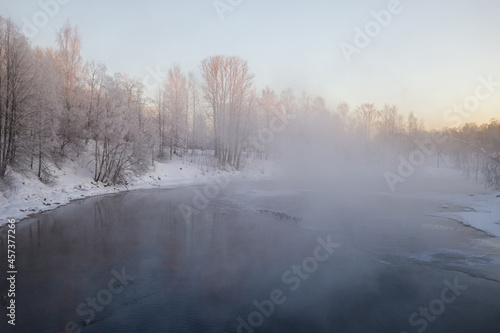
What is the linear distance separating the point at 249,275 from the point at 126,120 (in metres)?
23.5

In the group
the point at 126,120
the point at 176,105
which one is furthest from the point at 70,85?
the point at 176,105

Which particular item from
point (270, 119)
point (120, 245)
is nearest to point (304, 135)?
point (270, 119)

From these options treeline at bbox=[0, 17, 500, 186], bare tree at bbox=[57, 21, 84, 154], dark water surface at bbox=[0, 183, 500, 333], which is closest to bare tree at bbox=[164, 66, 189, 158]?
treeline at bbox=[0, 17, 500, 186]

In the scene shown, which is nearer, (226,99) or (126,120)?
(126,120)

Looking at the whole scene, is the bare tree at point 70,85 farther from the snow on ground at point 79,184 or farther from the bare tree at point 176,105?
the bare tree at point 176,105

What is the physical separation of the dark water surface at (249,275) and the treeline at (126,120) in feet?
12.8

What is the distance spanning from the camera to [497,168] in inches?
728

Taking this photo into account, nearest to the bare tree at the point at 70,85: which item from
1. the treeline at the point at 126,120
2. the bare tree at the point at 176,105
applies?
the treeline at the point at 126,120

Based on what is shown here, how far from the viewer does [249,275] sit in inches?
355

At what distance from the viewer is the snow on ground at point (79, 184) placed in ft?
53.6

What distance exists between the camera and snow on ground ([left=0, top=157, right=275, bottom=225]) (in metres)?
16.3

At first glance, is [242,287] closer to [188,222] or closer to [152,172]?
[188,222]

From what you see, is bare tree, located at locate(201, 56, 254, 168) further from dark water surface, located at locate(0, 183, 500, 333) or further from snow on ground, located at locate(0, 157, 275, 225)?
dark water surface, located at locate(0, 183, 500, 333)

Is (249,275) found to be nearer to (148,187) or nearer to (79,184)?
(79,184)
